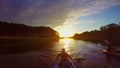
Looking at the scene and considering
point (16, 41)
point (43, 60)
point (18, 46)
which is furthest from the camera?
point (16, 41)

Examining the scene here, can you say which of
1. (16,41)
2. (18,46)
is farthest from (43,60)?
(16,41)

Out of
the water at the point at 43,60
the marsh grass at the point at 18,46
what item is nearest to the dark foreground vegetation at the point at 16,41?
the marsh grass at the point at 18,46

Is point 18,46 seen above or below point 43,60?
above

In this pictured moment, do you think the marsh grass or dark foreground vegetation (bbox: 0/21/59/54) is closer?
the marsh grass

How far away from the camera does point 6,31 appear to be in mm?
109500

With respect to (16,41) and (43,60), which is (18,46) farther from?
(43,60)

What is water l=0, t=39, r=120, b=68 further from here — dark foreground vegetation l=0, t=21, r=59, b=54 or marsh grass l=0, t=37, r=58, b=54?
dark foreground vegetation l=0, t=21, r=59, b=54

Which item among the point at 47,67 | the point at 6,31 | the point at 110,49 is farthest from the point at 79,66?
the point at 6,31

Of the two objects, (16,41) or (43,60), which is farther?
(16,41)

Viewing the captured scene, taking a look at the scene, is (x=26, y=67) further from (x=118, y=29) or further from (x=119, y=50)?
(x=118, y=29)

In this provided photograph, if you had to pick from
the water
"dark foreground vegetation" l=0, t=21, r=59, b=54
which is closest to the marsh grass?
"dark foreground vegetation" l=0, t=21, r=59, b=54

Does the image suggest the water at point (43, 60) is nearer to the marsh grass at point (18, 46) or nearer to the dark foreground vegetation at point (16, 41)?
the marsh grass at point (18, 46)

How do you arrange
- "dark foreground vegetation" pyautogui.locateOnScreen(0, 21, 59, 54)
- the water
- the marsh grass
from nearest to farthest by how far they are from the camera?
the water < the marsh grass < "dark foreground vegetation" pyautogui.locateOnScreen(0, 21, 59, 54)

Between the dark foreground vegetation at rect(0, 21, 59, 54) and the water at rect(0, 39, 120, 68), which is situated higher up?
the dark foreground vegetation at rect(0, 21, 59, 54)
